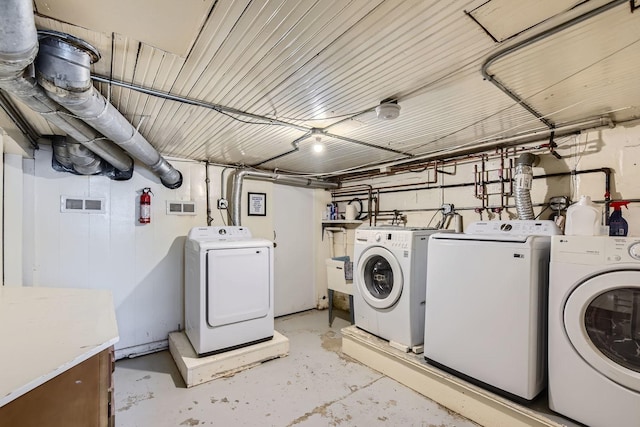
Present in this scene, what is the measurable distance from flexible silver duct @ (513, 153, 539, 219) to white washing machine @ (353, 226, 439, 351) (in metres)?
0.75

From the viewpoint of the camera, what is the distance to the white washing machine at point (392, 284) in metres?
2.56

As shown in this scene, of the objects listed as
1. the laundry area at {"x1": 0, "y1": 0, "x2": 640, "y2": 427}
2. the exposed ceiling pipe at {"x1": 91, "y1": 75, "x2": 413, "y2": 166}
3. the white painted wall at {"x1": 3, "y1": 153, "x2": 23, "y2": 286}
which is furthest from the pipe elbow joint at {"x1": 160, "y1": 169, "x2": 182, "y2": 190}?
the exposed ceiling pipe at {"x1": 91, "y1": 75, "x2": 413, "y2": 166}

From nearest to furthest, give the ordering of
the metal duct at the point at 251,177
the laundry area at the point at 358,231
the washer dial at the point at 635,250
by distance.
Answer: the laundry area at the point at 358,231 < the washer dial at the point at 635,250 < the metal duct at the point at 251,177

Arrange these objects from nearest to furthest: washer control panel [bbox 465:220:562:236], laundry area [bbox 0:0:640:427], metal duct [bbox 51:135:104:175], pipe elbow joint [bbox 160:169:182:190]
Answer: laundry area [bbox 0:0:640:427], washer control panel [bbox 465:220:562:236], metal duct [bbox 51:135:104:175], pipe elbow joint [bbox 160:169:182:190]

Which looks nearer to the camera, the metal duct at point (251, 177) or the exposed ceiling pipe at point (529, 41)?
the exposed ceiling pipe at point (529, 41)

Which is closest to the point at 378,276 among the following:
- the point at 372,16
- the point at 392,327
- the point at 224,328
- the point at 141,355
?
the point at 392,327

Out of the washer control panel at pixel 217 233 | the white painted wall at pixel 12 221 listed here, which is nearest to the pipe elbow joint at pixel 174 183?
the washer control panel at pixel 217 233

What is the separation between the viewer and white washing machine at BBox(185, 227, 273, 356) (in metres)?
2.58

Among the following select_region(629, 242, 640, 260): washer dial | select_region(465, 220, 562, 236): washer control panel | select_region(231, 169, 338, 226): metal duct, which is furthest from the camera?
select_region(231, 169, 338, 226): metal duct

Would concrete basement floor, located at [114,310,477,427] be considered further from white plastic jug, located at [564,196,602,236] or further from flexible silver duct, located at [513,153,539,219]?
flexible silver duct, located at [513,153,539,219]

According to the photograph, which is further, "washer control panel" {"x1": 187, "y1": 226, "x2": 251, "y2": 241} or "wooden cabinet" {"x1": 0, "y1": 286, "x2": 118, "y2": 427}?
"washer control panel" {"x1": 187, "y1": 226, "x2": 251, "y2": 241}

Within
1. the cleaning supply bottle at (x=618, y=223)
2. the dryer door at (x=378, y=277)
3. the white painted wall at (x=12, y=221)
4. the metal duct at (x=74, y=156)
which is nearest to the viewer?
the cleaning supply bottle at (x=618, y=223)

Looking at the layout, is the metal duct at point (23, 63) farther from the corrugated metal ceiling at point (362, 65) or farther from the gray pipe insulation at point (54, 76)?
the corrugated metal ceiling at point (362, 65)

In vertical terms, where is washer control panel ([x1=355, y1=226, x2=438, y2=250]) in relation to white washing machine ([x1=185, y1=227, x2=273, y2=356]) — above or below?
A: above
